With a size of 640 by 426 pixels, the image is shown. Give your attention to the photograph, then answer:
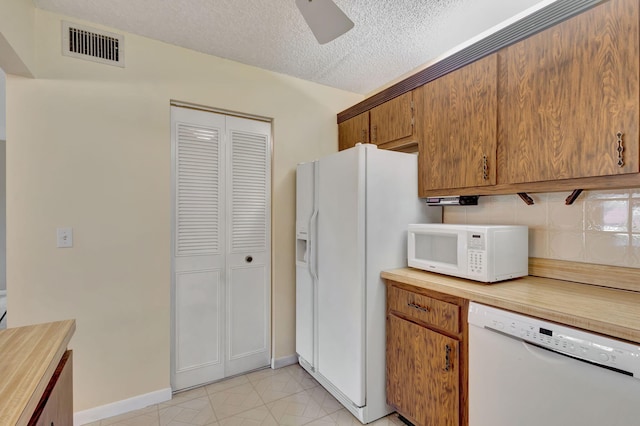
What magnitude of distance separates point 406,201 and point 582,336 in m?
1.15

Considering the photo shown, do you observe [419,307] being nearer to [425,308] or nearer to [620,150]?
[425,308]

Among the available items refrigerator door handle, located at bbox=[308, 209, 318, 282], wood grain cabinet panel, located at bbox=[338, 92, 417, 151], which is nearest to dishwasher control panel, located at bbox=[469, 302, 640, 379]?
refrigerator door handle, located at bbox=[308, 209, 318, 282]

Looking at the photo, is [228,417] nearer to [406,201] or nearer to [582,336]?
[406,201]

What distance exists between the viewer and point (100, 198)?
193 cm

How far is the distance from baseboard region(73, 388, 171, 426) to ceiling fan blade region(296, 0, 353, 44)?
2.37m

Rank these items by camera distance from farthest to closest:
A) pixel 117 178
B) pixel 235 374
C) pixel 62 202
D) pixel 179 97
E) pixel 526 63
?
pixel 235 374, pixel 179 97, pixel 117 178, pixel 62 202, pixel 526 63

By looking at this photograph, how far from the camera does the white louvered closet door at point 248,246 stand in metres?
2.41

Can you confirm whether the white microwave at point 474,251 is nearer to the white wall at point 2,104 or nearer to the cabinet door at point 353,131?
the cabinet door at point 353,131

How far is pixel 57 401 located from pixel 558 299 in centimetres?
185

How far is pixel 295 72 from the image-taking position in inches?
101

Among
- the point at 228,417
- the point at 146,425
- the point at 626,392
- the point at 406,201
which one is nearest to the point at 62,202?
the point at 146,425

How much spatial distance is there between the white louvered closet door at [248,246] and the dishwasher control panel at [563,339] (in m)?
1.63

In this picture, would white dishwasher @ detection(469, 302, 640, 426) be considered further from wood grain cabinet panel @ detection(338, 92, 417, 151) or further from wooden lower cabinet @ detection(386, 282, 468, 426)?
wood grain cabinet panel @ detection(338, 92, 417, 151)

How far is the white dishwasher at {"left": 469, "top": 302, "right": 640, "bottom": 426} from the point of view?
3.28 ft
